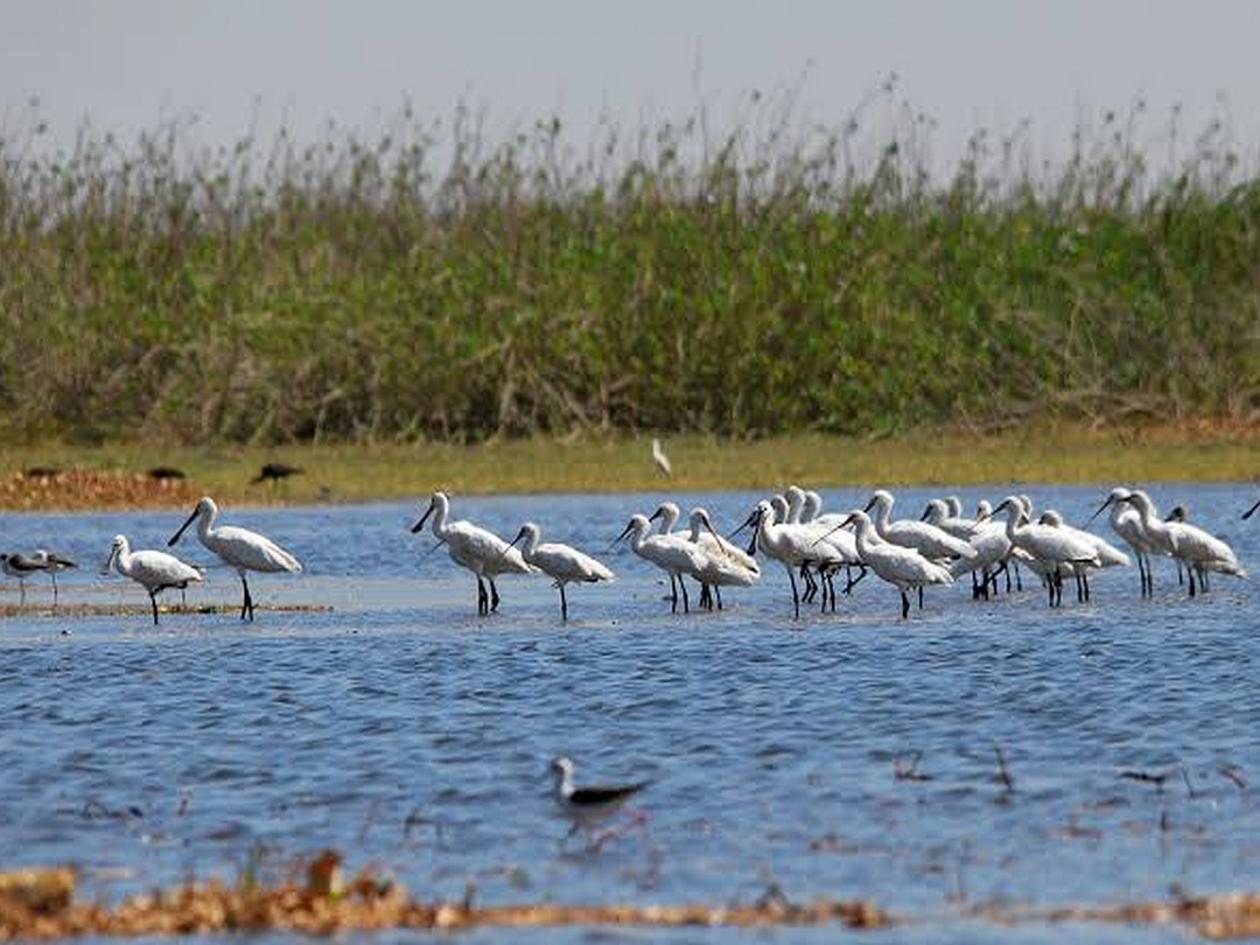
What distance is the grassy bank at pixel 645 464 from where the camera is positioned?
104 ft

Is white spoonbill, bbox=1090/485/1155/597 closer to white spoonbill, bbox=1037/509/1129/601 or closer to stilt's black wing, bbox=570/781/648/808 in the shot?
white spoonbill, bbox=1037/509/1129/601

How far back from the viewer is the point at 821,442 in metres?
37.4

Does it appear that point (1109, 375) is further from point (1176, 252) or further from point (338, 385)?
point (338, 385)

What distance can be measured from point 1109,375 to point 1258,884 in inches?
1113

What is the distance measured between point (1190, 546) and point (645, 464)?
14.7 m

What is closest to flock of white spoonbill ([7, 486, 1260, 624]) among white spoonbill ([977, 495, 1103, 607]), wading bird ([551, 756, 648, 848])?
white spoonbill ([977, 495, 1103, 607])

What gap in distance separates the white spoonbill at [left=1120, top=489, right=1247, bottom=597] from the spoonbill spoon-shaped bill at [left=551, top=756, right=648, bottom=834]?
10.3m

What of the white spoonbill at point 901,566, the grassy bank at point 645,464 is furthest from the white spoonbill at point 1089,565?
the grassy bank at point 645,464

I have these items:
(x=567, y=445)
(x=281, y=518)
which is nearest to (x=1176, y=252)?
(x=567, y=445)

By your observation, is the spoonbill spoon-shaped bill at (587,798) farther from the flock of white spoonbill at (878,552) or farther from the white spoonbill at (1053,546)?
the white spoonbill at (1053,546)

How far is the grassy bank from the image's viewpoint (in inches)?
1251

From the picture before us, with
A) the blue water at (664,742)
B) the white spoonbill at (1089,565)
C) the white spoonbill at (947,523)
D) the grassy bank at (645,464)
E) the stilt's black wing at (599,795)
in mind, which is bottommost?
the blue water at (664,742)

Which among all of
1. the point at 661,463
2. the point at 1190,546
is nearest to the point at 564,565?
the point at 1190,546

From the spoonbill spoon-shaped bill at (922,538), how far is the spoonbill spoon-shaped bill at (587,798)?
33.1 feet
